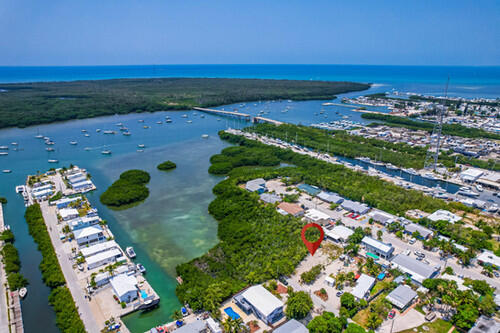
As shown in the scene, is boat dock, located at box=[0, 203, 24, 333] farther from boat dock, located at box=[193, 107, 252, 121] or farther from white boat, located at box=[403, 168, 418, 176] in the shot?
boat dock, located at box=[193, 107, 252, 121]

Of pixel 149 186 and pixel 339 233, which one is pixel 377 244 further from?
pixel 149 186

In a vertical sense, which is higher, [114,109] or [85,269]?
[114,109]

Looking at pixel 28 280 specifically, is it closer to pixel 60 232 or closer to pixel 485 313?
pixel 60 232

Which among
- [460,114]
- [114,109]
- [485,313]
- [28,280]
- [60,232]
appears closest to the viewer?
[485,313]

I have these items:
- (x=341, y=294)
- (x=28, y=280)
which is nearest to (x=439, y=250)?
(x=341, y=294)

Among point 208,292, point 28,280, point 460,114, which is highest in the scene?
point 460,114

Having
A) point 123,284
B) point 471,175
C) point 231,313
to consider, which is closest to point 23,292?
point 123,284

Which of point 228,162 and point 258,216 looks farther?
point 228,162

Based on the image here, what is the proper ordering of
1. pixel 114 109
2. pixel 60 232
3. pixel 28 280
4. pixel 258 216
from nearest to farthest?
pixel 28 280 → pixel 60 232 → pixel 258 216 → pixel 114 109
